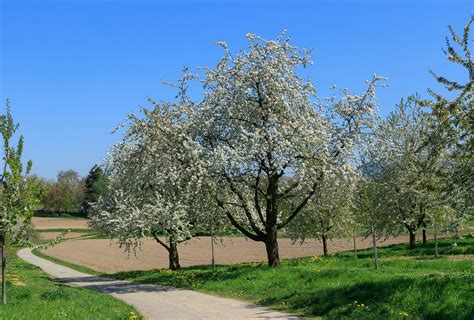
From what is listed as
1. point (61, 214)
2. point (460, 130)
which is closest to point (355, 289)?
point (460, 130)

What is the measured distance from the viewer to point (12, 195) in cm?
1703

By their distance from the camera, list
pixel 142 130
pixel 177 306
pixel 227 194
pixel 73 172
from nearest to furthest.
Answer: pixel 177 306 < pixel 227 194 < pixel 142 130 < pixel 73 172

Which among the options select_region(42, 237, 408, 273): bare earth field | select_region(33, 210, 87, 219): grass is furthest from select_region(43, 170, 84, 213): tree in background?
select_region(42, 237, 408, 273): bare earth field

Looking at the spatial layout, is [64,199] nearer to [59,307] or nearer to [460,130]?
[59,307]

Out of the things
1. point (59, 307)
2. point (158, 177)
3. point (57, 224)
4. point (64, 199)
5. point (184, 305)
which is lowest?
point (184, 305)

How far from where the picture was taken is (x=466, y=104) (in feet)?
41.2

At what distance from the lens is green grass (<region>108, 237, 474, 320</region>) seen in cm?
1273

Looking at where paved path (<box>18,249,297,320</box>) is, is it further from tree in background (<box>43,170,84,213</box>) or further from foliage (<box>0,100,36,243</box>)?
tree in background (<box>43,170,84,213</box>)

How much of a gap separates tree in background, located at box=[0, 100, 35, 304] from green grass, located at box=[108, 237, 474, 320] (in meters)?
A: 7.63

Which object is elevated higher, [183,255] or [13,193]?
[13,193]

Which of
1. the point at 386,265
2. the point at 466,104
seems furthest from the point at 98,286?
the point at 466,104

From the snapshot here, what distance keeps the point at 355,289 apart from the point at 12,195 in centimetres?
1143

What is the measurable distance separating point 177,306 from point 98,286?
1001cm

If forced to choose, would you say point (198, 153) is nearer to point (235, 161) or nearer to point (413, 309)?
point (235, 161)
